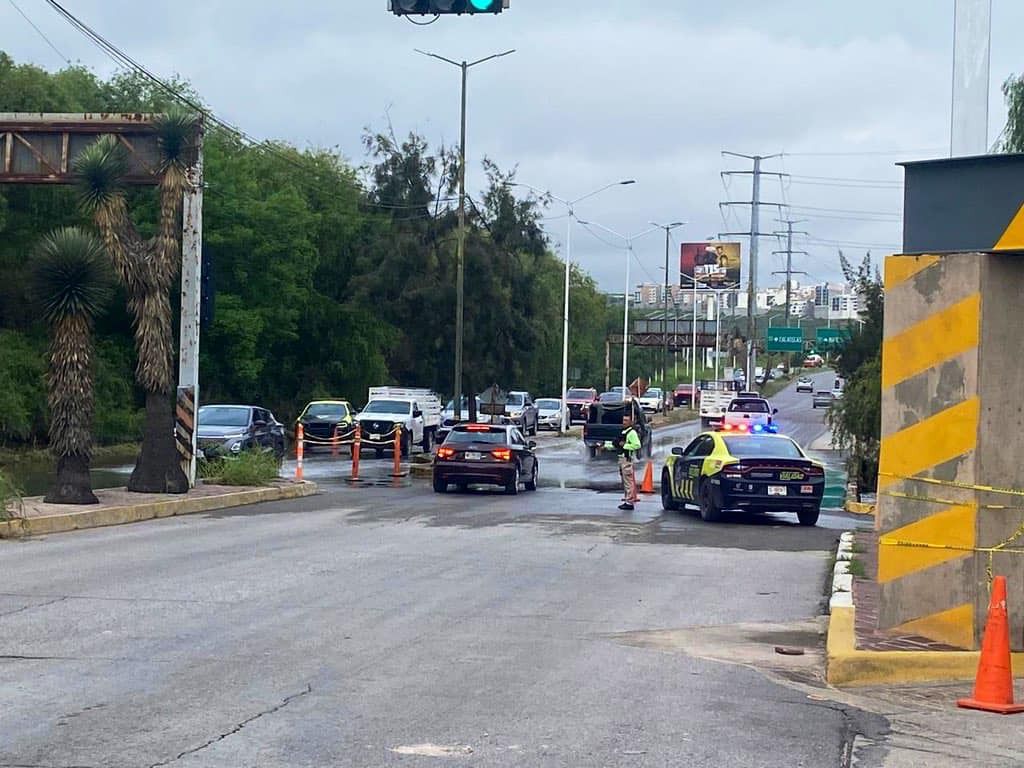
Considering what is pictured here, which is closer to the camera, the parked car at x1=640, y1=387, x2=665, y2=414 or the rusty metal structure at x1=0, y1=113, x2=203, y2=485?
the rusty metal structure at x1=0, y1=113, x2=203, y2=485

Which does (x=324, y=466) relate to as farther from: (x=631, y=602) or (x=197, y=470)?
(x=631, y=602)

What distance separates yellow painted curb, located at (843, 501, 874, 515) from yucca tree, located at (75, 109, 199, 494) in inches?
475

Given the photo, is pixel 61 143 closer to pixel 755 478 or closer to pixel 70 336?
pixel 70 336

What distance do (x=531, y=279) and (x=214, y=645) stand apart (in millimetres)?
45602

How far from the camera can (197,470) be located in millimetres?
28547

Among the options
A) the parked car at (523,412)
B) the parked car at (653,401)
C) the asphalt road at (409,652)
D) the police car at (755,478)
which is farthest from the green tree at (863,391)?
the parked car at (653,401)

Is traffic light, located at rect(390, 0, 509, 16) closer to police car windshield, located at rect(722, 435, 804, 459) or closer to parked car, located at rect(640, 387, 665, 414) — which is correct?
police car windshield, located at rect(722, 435, 804, 459)

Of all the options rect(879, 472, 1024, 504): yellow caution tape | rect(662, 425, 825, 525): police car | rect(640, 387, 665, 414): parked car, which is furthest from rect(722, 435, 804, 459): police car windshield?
rect(640, 387, 665, 414): parked car

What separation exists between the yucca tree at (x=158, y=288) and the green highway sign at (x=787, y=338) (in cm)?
7222

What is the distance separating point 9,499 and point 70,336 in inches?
125

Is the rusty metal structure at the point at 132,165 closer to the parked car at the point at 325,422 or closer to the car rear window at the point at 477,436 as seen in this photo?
the car rear window at the point at 477,436

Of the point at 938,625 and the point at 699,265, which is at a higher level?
the point at 699,265

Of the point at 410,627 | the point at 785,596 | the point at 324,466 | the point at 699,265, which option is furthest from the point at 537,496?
the point at 699,265

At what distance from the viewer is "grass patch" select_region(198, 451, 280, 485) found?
2736 cm
